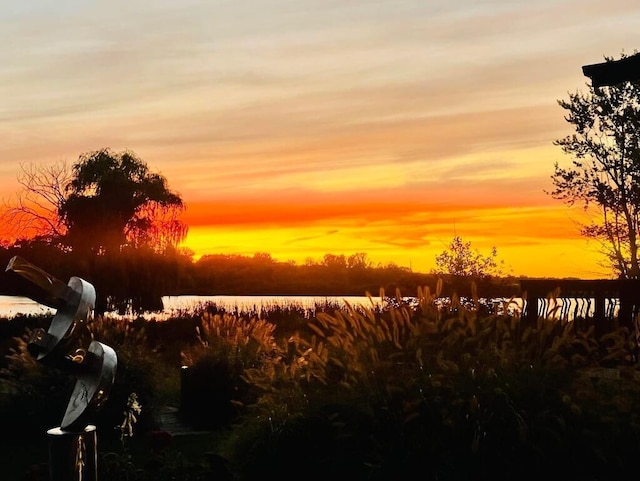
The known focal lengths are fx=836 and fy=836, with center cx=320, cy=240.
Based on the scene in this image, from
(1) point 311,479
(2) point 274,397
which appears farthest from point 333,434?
(2) point 274,397

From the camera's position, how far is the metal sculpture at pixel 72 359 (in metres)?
3.20

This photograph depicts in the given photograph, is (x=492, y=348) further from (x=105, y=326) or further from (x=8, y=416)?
(x=105, y=326)

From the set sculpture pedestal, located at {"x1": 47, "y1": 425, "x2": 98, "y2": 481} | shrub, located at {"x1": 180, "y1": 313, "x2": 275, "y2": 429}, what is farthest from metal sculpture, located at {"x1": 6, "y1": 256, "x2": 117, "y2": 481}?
shrub, located at {"x1": 180, "y1": 313, "x2": 275, "y2": 429}

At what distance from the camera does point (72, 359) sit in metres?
3.36

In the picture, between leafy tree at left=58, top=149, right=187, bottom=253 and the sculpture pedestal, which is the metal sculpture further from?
leafy tree at left=58, top=149, right=187, bottom=253

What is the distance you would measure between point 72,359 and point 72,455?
0.38m

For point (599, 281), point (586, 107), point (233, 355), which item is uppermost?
point (586, 107)

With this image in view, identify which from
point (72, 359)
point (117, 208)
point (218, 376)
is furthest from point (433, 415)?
point (117, 208)

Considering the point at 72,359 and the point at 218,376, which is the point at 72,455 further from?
the point at 218,376

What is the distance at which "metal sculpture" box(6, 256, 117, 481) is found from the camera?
320 centimetres

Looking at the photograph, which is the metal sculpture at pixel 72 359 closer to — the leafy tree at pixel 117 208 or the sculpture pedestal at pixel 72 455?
the sculpture pedestal at pixel 72 455

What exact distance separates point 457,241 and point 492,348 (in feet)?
54.0

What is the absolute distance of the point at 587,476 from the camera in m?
5.32

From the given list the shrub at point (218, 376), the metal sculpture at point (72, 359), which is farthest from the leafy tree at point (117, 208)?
the metal sculpture at point (72, 359)
